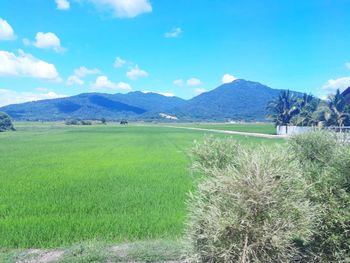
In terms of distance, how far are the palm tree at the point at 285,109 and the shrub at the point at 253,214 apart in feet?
203

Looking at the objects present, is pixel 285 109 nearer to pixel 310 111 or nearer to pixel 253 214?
pixel 310 111

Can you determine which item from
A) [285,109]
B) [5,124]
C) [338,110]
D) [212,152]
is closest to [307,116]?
[338,110]

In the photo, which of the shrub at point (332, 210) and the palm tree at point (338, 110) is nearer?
the shrub at point (332, 210)

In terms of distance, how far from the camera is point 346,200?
5.00 m

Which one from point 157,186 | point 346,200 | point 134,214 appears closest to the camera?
point 346,200

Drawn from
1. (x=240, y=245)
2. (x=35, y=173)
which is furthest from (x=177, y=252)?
(x=35, y=173)

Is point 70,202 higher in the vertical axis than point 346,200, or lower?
lower

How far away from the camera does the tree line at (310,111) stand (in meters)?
46.8

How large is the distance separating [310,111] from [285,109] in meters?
9.48

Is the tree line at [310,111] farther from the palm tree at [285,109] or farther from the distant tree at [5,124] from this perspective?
the distant tree at [5,124]

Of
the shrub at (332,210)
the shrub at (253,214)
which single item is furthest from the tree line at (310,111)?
the shrub at (253,214)

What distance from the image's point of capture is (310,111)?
183ft

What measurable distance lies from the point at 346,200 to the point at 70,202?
10239 mm

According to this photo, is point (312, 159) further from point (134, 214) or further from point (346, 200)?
point (134, 214)
